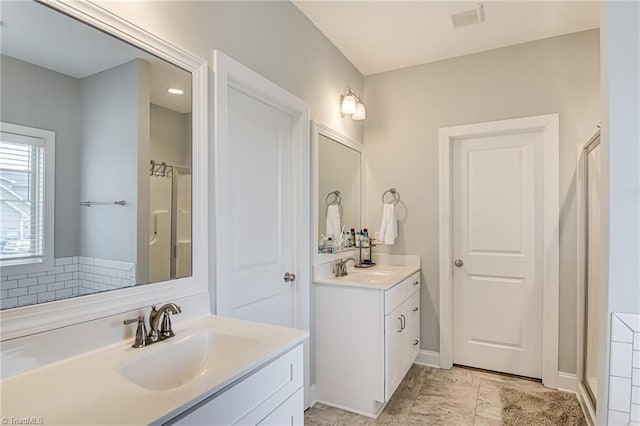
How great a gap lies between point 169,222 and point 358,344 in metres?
1.50

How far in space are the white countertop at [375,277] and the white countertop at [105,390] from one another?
1.18 meters

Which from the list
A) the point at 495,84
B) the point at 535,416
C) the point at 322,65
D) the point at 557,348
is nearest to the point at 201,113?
the point at 322,65

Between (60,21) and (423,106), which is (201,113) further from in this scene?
(423,106)

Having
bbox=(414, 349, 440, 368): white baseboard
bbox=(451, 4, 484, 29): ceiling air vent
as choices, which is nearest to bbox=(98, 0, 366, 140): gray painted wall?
bbox=(451, 4, 484, 29): ceiling air vent

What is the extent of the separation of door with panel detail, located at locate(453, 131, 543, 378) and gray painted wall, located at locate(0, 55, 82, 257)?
283cm

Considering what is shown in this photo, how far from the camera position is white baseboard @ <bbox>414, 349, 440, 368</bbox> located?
3102mm

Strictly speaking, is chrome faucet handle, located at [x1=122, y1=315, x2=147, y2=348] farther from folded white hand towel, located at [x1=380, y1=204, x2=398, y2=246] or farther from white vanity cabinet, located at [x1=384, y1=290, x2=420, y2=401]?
folded white hand towel, located at [x1=380, y1=204, x2=398, y2=246]

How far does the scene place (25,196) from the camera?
1034 mm

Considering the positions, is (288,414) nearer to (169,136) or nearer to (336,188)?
(169,136)

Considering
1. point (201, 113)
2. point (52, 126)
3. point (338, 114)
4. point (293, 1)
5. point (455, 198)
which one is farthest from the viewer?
point (455, 198)

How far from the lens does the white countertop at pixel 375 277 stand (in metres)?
2.37

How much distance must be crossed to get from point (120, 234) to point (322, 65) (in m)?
1.99

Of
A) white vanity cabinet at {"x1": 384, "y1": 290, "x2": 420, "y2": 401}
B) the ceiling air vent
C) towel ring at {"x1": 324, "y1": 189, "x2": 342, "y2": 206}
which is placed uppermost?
the ceiling air vent

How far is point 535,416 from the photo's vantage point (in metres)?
2.32
